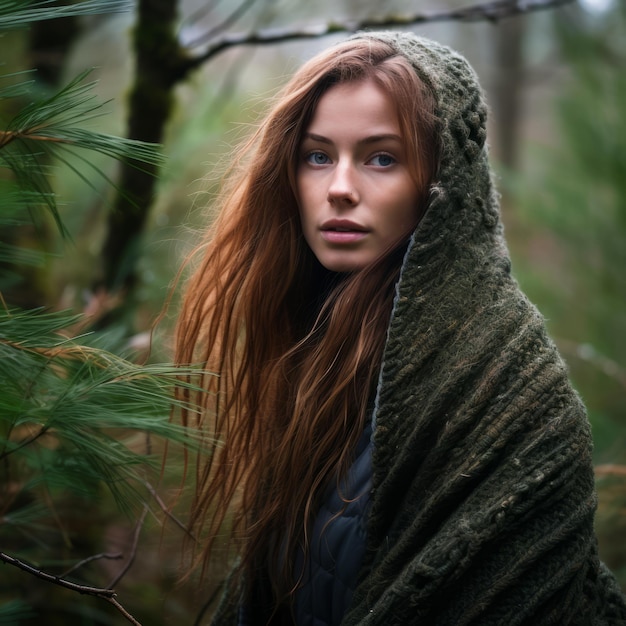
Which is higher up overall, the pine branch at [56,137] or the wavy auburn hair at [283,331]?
the pine branch at [56,137]

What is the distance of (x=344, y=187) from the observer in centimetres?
103

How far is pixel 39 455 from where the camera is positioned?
101 cm

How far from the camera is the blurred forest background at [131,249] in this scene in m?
0.85

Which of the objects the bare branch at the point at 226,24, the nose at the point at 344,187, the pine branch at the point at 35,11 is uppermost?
the bare branch at the point at 226,24

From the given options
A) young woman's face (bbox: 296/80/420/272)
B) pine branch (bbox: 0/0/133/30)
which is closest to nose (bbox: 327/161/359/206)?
young woman's face (bbox: 296/80/420/272)

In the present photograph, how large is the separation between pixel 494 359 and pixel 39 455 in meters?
0.65

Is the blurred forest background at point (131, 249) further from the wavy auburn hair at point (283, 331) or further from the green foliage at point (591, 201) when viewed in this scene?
the wavy auburn hair at point (283, 331)

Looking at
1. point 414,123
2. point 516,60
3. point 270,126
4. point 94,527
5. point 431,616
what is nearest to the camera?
point 431,616

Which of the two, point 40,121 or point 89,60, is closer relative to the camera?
point 40,121

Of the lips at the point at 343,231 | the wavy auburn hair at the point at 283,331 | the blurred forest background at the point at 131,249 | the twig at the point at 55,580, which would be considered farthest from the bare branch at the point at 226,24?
the twig at the point at 55,580

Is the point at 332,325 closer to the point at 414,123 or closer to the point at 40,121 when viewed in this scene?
the point at 414,123

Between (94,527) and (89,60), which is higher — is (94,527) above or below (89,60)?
below

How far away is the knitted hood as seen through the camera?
889 mm

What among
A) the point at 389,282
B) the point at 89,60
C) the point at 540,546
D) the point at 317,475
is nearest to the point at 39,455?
the point at 317,475
